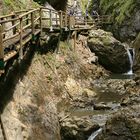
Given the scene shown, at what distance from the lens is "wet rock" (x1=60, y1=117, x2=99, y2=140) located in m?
16.1

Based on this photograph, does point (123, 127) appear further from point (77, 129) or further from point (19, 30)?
point (19, 30)

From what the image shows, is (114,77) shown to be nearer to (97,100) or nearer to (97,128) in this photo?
(97,100)

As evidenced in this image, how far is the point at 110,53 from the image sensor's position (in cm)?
3181

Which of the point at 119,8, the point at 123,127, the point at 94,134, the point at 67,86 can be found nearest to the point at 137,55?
the point at 119,8

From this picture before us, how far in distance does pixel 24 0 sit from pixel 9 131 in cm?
1335

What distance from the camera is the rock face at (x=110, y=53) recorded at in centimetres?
3180

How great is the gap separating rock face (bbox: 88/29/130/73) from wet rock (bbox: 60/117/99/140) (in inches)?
613

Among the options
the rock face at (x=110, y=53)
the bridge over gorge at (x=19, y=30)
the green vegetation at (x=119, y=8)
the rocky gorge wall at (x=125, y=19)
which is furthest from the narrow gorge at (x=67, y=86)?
the green vegetation at (x=119, y=8)

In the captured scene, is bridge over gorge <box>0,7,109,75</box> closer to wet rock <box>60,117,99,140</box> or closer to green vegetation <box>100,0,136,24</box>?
wet rock <box>60,117,99,140</box>

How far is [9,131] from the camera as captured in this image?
13.3 metres

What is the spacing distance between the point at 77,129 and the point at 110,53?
16404 mm

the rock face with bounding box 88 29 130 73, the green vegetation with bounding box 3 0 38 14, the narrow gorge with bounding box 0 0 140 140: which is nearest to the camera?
the narrow gorge with bounding box 0 0 140 140

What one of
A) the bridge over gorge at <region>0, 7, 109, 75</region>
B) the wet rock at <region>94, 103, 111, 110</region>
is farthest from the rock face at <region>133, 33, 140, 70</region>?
the wet rock at <region>94, 103, 111, 110</region>

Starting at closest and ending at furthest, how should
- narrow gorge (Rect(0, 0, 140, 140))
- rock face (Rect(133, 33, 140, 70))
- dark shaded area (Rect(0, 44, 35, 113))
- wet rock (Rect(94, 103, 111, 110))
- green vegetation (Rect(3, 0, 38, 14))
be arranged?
narrow gorge (Rect(0, 0, 140, 140))
dark shaded area (Rect(0, 44, 35, 113))
wet rock (Rect(94, 103, 111, 110))
green vegetation (Rect(3, 0, 38, 14))
rock face (Rect(133, 33, 140, 70))
